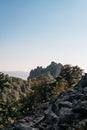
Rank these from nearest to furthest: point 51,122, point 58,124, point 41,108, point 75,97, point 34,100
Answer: point 58,124 → point 51,122 → point 75,97 → point 41,108 → point 34,100

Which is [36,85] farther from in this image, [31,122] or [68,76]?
[31,122]

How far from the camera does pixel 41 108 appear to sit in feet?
139

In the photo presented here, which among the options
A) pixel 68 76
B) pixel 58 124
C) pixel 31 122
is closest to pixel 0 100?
pixel 31 122

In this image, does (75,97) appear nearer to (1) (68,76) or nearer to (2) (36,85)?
(2) (36,85)

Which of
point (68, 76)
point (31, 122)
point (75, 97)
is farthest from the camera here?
point (68, 76)

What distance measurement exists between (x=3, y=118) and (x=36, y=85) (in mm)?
42906

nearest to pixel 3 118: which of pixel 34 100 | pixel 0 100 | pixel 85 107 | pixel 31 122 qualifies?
pixel 0 100

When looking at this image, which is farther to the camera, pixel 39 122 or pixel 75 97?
pixel 75 97

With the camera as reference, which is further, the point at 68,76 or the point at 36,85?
the point at 68,76

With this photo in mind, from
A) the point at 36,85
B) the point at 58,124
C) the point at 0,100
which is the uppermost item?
the point at 36,85

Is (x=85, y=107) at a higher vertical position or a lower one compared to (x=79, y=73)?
Answer: lower

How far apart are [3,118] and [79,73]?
180 feet

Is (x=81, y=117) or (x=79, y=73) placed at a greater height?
(x=79, y=73)

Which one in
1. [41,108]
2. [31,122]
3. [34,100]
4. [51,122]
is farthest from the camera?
[34,100]
